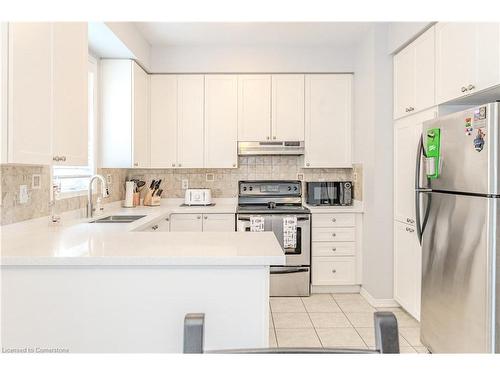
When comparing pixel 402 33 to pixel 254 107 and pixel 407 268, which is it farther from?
pixel 407 268

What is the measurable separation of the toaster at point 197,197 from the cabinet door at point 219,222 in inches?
12.9

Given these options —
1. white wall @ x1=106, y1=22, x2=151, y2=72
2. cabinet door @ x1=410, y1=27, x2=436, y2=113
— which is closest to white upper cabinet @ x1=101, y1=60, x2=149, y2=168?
white wall @ x1=106, y1=22, x2=151, y2=72

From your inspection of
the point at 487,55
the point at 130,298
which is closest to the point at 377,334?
the point at 130,298

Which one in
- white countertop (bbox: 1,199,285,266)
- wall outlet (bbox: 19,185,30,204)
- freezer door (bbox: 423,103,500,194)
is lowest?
white countertop (bbox: 1,199,285,266)

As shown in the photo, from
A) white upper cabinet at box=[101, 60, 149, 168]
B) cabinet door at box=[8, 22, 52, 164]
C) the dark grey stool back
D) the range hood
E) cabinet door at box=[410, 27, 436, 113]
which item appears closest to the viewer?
the dark grey stool back

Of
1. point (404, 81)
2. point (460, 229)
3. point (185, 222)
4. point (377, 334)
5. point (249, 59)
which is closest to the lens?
point (377, 334)

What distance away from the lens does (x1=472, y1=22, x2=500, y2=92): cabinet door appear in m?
1.96

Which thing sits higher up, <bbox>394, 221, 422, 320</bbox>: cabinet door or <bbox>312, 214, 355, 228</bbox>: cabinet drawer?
<bbox>312, 214, 355, 228</bbox>: cabinet drawer

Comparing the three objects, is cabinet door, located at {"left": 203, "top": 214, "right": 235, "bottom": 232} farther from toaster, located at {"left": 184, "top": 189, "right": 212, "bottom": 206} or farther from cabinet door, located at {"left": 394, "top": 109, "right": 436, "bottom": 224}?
cabinet door, located at {"left": 394, "top": 109, "right": 436, "bottom": 224}

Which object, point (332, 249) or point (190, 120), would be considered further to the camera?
point (190, 120)

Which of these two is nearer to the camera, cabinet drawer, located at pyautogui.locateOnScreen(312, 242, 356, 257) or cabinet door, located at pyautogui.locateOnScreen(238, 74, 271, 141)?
cabinet drawer, located at pyautogui.locateOnScreen(312, 242, 356, 257)

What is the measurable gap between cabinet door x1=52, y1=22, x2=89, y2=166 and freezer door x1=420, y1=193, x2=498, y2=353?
2.19 metres

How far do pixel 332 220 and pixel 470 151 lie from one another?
76.5 inches

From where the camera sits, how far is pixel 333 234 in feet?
12.5
